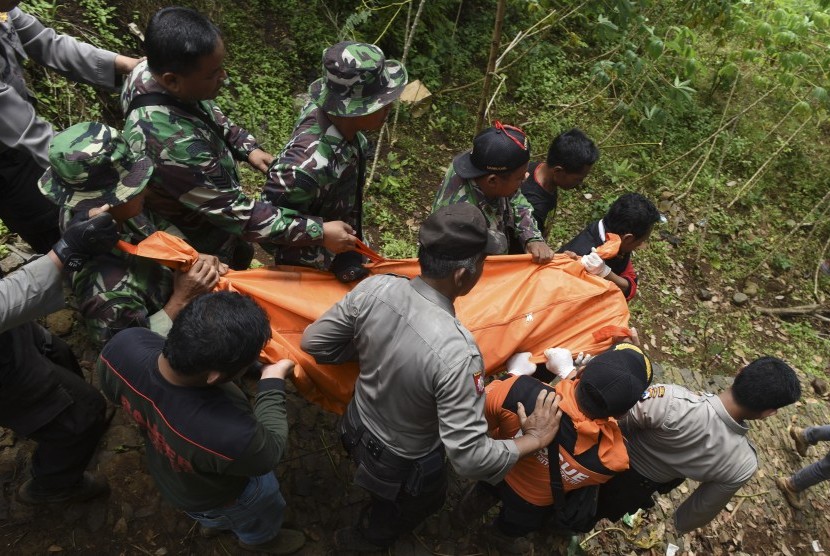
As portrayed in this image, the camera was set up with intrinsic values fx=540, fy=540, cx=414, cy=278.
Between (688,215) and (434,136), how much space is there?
3769 millimetres

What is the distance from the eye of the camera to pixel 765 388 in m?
2.87

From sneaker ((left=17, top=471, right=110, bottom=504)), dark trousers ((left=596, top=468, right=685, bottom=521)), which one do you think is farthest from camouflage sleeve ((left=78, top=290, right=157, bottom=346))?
dark trousers ((left=596, top=468, right=685, bottom=521))

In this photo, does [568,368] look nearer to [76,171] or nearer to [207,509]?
[207,509]

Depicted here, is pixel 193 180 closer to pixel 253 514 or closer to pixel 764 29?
pixel 253 514

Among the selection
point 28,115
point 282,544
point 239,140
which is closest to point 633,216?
point 239,140

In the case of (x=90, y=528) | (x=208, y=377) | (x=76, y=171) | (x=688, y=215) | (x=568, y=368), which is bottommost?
(x=90, y=528)

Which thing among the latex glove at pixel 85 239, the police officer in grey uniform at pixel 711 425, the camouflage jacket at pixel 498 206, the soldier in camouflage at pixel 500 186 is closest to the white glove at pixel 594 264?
the soldier in camouflage at pixel 500 186

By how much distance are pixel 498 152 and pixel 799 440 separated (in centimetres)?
429

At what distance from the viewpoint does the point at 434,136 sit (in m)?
7.35

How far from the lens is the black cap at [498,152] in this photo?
3355mm

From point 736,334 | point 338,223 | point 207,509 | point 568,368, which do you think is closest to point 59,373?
point 207,509

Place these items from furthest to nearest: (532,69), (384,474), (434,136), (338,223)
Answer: (532,69) < (434,136) < (338,223) < (384,474)

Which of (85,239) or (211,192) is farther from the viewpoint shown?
(211,192)

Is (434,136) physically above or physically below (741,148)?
below
